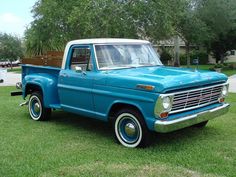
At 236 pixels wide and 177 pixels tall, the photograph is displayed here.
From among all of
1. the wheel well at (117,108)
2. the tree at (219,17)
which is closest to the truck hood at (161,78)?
the wheel well at (117,108)

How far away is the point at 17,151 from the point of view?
634 cm

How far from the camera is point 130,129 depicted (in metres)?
6.48

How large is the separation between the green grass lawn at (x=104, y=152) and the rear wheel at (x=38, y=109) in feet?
1.20

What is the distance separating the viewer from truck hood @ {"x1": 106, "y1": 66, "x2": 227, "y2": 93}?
19.5 feet

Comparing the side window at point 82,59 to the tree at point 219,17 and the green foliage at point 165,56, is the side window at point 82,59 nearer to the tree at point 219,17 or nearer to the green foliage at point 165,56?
the tree at point 219,17

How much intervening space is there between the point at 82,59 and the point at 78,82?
52cm

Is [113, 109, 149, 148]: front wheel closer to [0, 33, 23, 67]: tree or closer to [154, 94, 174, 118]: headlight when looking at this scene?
[154, 94, 174, 118]: headlight

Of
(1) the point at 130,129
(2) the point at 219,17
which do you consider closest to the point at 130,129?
(1) the point at 130,129

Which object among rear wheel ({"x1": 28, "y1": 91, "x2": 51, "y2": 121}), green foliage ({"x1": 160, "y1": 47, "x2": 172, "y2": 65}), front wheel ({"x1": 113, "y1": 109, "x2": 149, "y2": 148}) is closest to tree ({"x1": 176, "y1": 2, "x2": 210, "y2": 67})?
green foliage ({"x1": 160, "y1": 47, "x2": 172, "y2": 65})

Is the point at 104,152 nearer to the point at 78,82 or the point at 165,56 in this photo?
the point at 78,82

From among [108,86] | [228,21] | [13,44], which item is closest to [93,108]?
[108,86]

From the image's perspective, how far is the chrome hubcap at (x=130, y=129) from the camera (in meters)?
6.44

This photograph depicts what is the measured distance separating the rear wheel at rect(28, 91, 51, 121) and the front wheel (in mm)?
2580

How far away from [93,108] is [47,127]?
5.19ft
